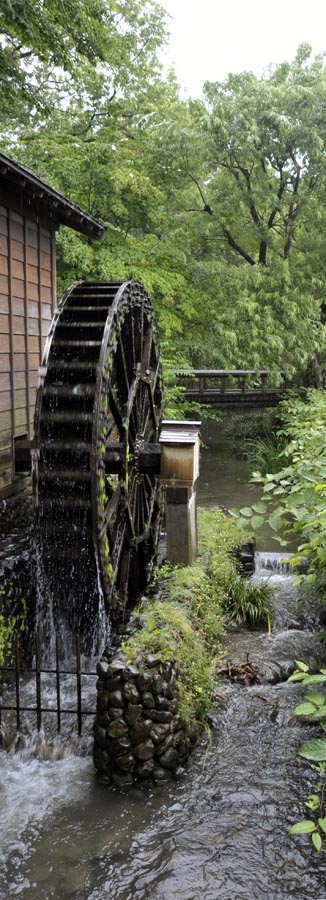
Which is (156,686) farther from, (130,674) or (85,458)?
(85,458)

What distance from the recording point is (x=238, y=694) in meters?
5.82

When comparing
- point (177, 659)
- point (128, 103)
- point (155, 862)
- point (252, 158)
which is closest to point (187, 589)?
point (177, 659)

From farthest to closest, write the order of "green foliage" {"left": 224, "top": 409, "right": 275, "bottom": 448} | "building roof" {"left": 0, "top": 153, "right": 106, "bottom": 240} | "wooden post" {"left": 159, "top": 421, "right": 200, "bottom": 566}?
1. "green foliage" {"left": 224, "top": 409, "right": 275, "bottom": 448}
2. "wooden post" {"left": 159, "top": 421, "right": 200, "bottom": 566}
3. "building roof" {"left": 0, "top": 153, "right": 106, "bottom": 240}

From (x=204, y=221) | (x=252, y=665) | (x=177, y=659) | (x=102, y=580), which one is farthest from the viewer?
(x=204, y=221)

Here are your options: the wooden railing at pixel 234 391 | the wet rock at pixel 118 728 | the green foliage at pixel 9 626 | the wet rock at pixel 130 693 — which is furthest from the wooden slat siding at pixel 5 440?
Result: the wooden railing at pixel 234 391

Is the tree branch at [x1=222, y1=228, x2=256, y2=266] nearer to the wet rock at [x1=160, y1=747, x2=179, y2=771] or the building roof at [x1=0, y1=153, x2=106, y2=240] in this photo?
the building roof at [x1=0, y1=153, x2=106, y2=240]

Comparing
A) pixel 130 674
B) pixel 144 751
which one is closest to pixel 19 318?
pixel 130 674

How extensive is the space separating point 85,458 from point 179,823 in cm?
301

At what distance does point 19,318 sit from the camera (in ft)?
25.1

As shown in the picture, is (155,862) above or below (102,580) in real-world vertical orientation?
below

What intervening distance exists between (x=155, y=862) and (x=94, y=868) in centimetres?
36

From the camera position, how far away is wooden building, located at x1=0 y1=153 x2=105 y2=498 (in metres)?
7.11

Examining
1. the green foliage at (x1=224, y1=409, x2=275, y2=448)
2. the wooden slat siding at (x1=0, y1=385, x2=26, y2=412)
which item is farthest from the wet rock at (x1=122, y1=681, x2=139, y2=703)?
the green foliage at (x1=224, y1=409, x2=275, y2=448)

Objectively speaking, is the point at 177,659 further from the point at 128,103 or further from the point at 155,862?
the point at 128,103
